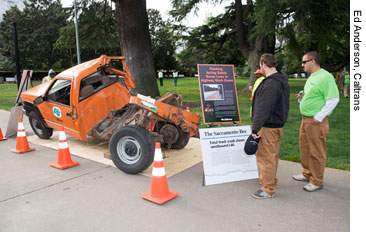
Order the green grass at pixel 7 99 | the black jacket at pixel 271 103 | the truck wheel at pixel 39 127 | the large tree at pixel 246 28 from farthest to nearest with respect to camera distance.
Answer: the large tree at pixel 246 28
the green grass at pixel 7 99
the truck wheel at pixel 39 127
the black jacket at pixel 271 103

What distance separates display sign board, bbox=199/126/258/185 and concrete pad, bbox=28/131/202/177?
83 centimetres

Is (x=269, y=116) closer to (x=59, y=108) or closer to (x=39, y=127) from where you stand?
(x=59, y=108)

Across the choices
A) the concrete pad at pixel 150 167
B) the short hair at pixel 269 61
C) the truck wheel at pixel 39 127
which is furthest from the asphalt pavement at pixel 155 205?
the truck wheel at pixel 39 127

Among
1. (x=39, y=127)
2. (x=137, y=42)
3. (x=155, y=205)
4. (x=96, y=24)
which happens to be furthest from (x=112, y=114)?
(x=96, y=24)

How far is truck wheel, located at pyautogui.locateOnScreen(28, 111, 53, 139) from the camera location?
7.17 meters

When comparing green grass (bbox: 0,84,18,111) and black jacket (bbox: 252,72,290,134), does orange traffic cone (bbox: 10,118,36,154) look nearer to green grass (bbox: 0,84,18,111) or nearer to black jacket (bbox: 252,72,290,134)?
black jacket (bbox: 252,72,290,134)

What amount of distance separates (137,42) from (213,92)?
690 centimetres

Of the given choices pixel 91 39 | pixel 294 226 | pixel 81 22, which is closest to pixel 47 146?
pixel 294 226

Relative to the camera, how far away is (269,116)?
382 cm

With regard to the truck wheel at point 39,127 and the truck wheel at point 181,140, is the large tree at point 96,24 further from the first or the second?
the truck wheel at point 181,140

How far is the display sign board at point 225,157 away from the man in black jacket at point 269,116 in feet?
2.00

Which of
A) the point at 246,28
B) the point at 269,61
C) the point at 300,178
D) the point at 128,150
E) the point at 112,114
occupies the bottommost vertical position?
the point at 300,178

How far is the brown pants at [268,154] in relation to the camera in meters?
3.92

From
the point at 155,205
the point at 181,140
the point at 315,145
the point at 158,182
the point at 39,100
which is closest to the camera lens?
the point at 155,205
